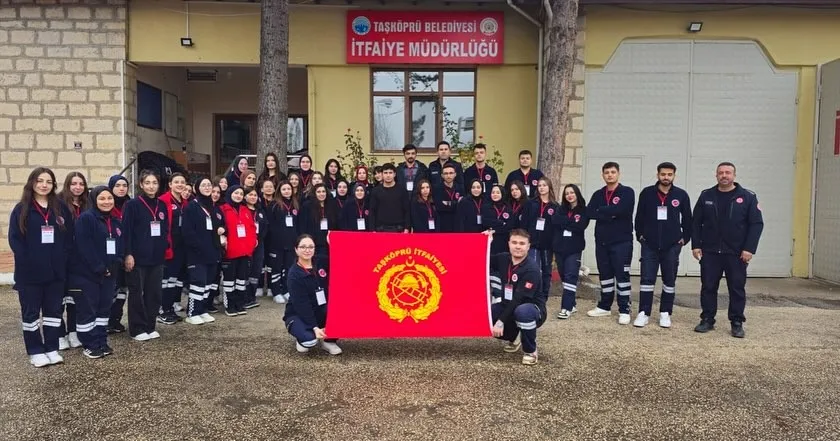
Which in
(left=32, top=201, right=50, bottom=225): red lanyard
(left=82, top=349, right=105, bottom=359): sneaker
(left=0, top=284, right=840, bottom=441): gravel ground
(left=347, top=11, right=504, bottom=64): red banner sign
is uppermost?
(left=347, top=11, right=504, bottom=64): red banner sign

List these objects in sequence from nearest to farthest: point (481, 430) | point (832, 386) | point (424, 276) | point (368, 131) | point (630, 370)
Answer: point (481, 430)
point (832, 386)
point (630, 370)
point (424, 276)
point (368, 131)

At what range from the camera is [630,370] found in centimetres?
506

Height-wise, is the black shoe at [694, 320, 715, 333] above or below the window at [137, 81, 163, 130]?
below

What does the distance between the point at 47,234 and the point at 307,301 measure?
220 cm

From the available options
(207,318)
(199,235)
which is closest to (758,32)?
(199,235)

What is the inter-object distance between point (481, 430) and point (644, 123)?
8237 millimetres

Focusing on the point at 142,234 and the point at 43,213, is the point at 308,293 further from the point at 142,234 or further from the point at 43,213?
the point at 43,213

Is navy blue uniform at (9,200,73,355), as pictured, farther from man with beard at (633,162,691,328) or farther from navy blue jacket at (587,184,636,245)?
man with beard at (633,162,691,328)

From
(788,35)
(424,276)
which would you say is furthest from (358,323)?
(788,35)

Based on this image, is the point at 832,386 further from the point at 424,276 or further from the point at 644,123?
the point at 644,123

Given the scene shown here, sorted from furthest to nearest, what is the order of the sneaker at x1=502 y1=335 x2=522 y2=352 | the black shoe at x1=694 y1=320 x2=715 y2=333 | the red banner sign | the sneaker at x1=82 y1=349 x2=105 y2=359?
the red banner sign → the black shoe at x1=694 y1=320 x2=715 y2=333 → the sneaker at x1=502 y1=335 x2=522 y2=352 → the sneaker at x1=82 y1=349 x2=105 y2=359

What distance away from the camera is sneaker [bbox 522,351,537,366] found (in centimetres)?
515

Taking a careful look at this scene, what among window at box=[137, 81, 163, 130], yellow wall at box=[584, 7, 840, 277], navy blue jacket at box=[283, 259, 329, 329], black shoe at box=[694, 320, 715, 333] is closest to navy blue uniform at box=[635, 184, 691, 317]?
black shoe at box=[694, 320, 715, 333]

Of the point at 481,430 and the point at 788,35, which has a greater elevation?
the point at 788,35
